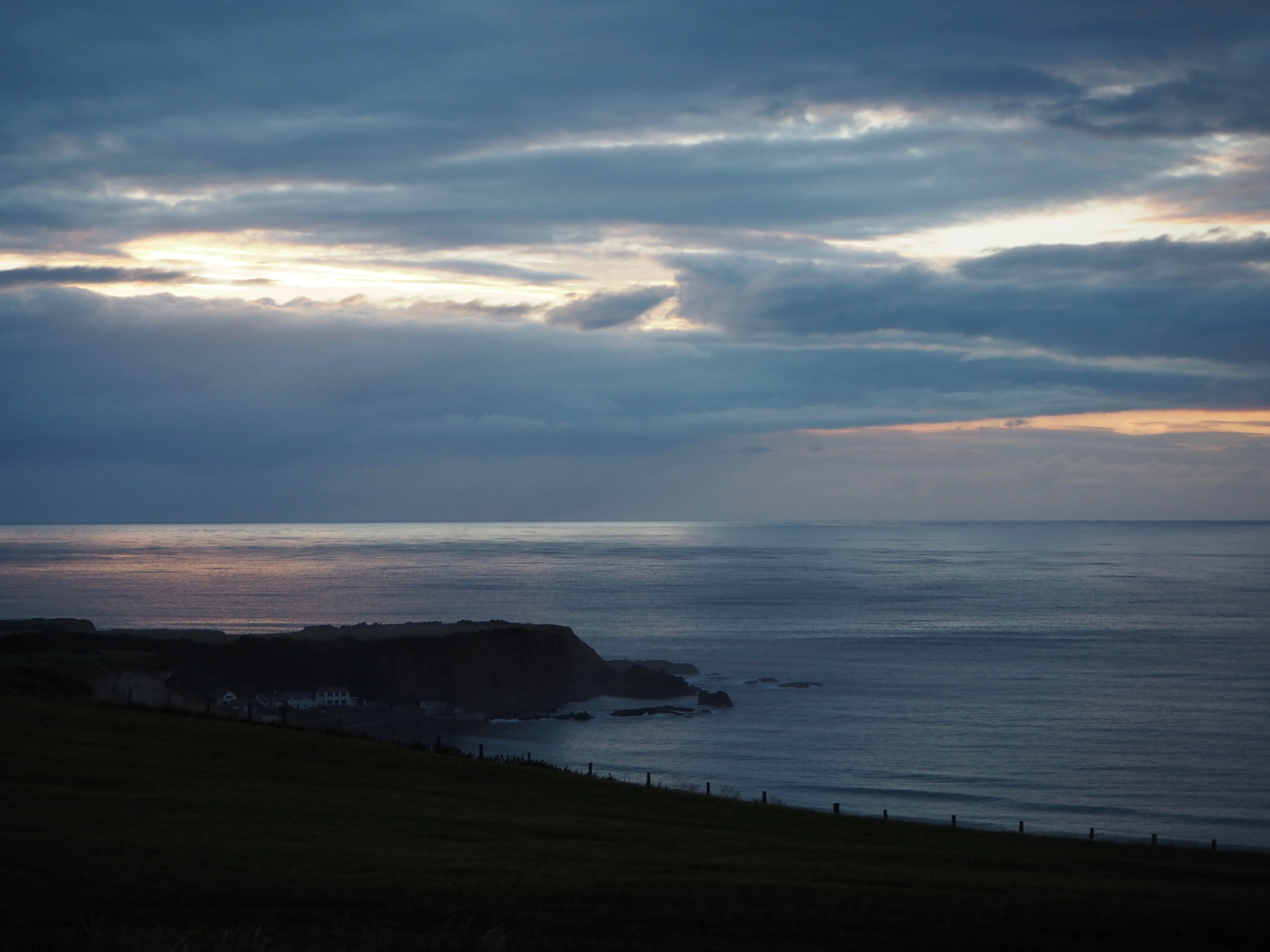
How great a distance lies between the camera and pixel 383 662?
212 ft

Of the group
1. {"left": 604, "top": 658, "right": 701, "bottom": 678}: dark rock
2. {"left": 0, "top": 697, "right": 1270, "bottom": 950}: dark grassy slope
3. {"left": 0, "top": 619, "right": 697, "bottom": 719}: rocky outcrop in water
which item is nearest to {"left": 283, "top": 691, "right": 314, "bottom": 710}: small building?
{"left": 0, "top": 619, "right": 697, "bottom": 719}: rocky outcrop in water

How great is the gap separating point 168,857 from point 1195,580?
608 feet

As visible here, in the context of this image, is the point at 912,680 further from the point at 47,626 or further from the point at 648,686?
the point at 47,626

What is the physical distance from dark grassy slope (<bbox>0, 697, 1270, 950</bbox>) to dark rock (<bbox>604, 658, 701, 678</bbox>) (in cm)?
4834

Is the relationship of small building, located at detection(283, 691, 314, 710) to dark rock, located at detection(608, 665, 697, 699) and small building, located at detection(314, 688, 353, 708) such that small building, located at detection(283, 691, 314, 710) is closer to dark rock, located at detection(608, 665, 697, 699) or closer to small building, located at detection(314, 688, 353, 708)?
small building, located at detection(314, 688, 353, 708)

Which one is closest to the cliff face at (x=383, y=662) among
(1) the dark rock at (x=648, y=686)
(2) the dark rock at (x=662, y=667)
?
(1) the dark rock at (x=648, y=686)

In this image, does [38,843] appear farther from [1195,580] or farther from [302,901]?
[1195,580]

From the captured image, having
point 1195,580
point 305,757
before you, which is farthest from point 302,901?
point 1195,580

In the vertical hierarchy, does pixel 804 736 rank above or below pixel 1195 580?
below

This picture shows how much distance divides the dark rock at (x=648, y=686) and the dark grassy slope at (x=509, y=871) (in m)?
41.3

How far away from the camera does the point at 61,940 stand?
11852 mm

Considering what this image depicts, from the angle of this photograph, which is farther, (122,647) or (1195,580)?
(1195,580)

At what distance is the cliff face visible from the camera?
195ft

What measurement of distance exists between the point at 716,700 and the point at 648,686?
241 inches
